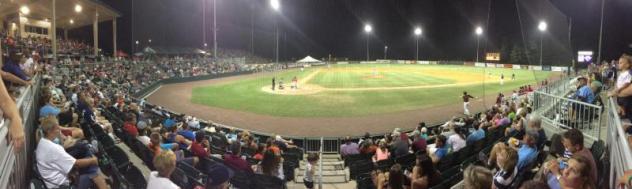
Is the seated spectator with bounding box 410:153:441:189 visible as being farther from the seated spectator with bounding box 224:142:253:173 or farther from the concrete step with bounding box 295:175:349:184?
the concrete step with bounding box 295:175:349:184

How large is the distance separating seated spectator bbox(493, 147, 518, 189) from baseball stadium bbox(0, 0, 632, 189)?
0.03 m

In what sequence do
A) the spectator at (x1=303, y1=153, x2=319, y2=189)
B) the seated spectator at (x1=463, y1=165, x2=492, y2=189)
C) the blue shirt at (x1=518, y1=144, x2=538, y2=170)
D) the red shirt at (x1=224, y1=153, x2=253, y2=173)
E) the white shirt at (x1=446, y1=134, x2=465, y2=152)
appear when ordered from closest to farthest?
the seated spectator at (x1=463, y1=165, x2=492, y2=189) → the blue shirt at (x1=518, y1=144, x2=538, y2=170) → the red shirt at (x1=224, y1=153, x2=253, y2=173) → the spectator at (x1=303, y1=153, x2=319, y2=189) → the white shirt at (x1=446, y1=134, x2=465, y2=152)

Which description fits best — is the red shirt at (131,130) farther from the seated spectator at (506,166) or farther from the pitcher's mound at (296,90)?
the pitcher's mound at (296,90)

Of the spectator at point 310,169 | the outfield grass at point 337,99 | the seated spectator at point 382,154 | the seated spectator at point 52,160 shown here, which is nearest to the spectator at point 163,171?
the seated spectator at point 52,160

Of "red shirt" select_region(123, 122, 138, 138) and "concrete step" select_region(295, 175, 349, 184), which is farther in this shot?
"concrete step" select_region(295, 175, 349, 184)

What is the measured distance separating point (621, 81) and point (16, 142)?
9976mm

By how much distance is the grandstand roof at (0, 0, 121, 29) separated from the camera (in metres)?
36.1

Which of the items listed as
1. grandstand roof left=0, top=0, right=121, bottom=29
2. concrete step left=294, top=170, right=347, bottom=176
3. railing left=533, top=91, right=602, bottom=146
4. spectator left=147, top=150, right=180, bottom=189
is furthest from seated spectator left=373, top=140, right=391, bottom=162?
grandstand roof left=0, top=0, right=121, bottom=29

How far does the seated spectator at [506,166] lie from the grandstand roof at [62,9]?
131 feet

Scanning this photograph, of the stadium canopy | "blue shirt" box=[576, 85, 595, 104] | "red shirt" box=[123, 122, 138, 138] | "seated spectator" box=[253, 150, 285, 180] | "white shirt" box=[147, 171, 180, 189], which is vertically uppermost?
the stadium canopy

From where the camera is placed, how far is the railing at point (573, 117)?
33.7ft

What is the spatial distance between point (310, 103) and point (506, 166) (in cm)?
2708

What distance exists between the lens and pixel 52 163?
512 centimetres

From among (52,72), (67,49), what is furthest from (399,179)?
(67,49)
